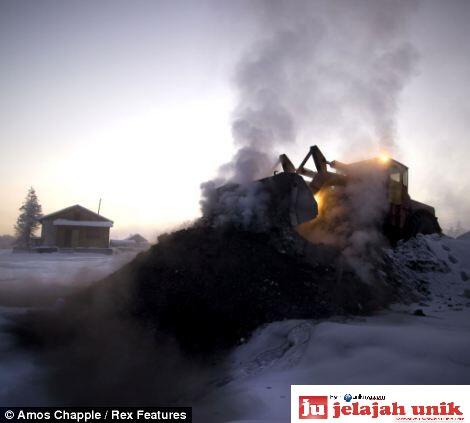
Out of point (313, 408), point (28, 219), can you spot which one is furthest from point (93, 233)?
point (313, 408)

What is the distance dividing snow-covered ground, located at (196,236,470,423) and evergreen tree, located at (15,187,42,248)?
4089 cm

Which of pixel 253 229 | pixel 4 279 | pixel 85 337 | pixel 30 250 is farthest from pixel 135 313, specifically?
pixel 30 250

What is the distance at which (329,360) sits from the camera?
514 cm

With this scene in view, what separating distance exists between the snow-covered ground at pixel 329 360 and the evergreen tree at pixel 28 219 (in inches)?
1610

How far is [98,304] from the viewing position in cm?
866

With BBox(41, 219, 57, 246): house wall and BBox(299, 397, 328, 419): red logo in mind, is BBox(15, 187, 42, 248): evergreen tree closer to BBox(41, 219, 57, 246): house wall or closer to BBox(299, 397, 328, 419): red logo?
BBox(41, 219, 57, 246): house wall

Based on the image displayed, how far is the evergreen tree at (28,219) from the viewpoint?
40.0 metres

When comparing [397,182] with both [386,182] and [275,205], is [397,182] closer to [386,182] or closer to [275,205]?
[386,182]

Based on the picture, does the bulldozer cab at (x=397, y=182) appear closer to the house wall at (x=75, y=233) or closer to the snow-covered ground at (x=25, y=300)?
the snow-covered ground at (x=25, y=300)

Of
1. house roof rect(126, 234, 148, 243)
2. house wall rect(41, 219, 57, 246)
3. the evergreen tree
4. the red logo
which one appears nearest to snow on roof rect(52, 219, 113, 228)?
house wall rect(41, 219, 57, 246)

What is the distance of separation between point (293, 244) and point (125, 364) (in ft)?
18.8

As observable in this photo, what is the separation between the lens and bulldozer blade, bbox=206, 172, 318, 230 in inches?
410

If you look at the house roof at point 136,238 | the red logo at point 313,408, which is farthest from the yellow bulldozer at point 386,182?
the house roof at point 136,238

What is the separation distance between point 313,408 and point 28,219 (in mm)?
45118
